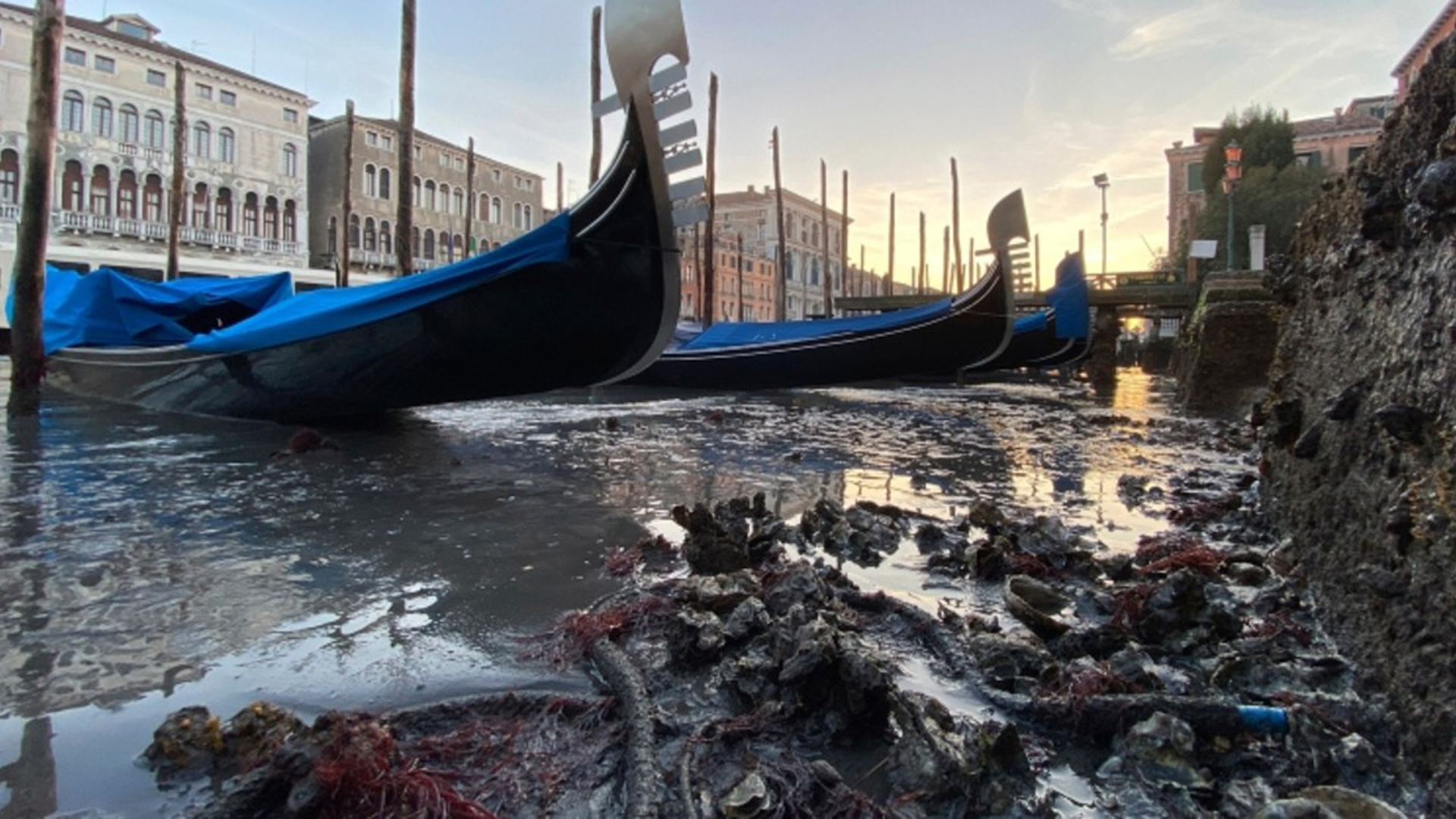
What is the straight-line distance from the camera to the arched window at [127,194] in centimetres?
3547

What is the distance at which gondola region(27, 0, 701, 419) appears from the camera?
215 inches

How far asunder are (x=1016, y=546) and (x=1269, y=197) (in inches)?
1370

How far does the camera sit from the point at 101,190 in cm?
3497

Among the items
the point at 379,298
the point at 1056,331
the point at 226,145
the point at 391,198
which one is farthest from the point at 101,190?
the point at 1056,331

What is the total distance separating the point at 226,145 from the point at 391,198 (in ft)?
31.0

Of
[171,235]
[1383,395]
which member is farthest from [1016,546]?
[171,235]

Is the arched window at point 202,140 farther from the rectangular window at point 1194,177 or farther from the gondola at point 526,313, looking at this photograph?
the rectangular window at point 1194,177

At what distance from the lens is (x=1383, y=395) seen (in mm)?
Result: 2102

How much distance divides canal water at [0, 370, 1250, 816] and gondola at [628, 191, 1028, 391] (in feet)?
15.0

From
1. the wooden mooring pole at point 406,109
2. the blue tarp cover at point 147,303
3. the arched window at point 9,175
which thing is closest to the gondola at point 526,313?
the blue tarp cover at point 147,303

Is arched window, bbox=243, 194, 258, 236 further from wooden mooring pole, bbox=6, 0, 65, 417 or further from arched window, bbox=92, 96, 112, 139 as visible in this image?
wooden mooring pole, bbox=6, 0, 65, 417

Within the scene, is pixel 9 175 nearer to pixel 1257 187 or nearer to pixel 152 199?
pixel 152 199

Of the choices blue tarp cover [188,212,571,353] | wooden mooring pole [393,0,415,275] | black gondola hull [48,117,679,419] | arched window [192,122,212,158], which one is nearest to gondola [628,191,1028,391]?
wooden mooring pole [393,0,415,275]

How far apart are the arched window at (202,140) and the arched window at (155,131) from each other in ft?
3.84
